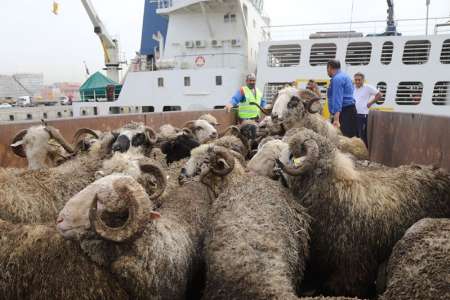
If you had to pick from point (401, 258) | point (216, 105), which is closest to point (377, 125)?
point (401, 258)

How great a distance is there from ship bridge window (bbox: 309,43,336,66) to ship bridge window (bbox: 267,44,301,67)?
0.60m

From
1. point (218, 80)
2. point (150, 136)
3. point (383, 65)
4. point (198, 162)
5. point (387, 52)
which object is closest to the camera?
point (198, 162)

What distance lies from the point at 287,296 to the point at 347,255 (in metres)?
1.20

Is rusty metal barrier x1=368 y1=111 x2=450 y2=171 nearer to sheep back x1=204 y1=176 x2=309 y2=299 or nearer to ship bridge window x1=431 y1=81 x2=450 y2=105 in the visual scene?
sheep back x1=204 y1=176 x2=309 y2=299

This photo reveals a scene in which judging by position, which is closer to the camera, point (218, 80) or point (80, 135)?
point (80, 135)

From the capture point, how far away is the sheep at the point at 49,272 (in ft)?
7.59

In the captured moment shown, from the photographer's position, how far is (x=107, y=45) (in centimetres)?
2508

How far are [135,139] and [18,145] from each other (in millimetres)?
1509

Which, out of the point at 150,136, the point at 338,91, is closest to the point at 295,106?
the point at 338,91

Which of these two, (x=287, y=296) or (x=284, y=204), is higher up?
(x=284, y=204)

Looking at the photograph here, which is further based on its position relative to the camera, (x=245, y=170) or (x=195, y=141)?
(x=195, y=141)

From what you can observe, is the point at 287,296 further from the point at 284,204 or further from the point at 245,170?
the point at 245,170

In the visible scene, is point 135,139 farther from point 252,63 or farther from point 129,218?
point 252,63

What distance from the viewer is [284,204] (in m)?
3.18
